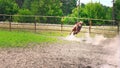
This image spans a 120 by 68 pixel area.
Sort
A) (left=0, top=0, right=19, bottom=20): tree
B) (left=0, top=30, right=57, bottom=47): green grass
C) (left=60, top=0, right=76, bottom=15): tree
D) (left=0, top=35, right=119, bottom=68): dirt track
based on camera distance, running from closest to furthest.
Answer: (left=0, top=35, right=119, bottom=68): dirt track → (left=0, top=30, right=57, bottom=47): green grass → (left=0, top=0, right=19, bottom=20): tree → (left=60, top=0, right=76, bottom=15): tree

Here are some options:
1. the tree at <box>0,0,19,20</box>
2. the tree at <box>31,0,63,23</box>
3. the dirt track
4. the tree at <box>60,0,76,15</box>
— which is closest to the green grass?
the dirt track

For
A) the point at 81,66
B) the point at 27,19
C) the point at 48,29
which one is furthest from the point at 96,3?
the point at 81,66

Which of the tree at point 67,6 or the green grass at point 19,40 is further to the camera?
the tree at point 67,6

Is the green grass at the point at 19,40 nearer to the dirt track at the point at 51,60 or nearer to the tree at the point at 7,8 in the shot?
the dirt track at the point at 51,60

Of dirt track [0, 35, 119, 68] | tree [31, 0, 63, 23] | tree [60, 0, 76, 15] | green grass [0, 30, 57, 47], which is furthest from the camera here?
tree [60, 0, 76, 15]

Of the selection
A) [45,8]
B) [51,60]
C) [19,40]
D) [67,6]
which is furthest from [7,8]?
[51,60]

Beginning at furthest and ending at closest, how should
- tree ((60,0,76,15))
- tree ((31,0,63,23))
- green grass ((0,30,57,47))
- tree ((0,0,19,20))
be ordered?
1. tree ((60,0,76,15))
2. tree ((31,0,63,23))
3. tree ((0,0,19,20))
4. green grass ((0,30,57,47))

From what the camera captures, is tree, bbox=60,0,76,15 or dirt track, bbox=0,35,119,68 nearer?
dirt track, bbox=0,35,119,68

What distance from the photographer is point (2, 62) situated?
43.4 ft

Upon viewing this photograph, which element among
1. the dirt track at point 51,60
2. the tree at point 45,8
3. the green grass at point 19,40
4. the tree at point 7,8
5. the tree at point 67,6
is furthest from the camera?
the tree at point 67,6

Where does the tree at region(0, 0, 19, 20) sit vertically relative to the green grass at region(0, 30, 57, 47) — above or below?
above

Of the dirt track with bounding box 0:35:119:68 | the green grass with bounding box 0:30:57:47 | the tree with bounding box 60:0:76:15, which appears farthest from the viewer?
the tree with bounding box 60:0:76:15

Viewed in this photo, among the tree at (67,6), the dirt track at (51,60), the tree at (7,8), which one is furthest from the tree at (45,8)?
the dirt track at (51,60)

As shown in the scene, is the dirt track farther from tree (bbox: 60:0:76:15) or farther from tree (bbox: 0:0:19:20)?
tree (bbox: 60:0:76:15)
